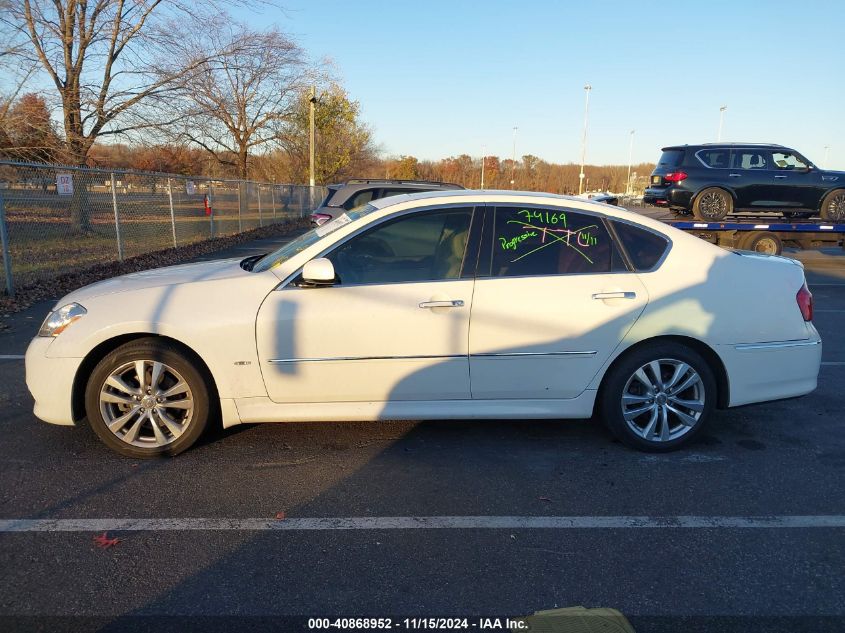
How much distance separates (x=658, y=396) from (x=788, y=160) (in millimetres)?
11670

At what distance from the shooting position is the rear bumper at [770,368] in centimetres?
395

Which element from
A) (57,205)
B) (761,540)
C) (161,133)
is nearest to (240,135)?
(161,133)

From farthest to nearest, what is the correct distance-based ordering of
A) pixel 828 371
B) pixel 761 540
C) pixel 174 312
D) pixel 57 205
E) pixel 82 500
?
pixel 57 205, pixel 828 371, pixel 174 312, pixel 82 500, pixel 761 540

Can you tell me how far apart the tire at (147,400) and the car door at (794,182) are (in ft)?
43.5

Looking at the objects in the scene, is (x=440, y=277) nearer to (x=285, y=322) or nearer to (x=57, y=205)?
(x=285, y=322)

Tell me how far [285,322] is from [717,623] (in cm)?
267

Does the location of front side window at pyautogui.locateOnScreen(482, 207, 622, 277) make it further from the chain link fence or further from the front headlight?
the chain link fence

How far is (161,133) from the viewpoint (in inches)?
719

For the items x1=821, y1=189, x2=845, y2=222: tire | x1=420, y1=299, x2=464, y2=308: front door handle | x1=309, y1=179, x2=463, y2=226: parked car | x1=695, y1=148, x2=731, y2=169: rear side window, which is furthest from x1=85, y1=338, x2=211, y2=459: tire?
x1=821, y1=189, x2=845, y2=222: tire

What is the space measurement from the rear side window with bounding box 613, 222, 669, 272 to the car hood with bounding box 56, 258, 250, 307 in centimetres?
249

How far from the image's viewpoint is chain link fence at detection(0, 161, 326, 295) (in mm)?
9492

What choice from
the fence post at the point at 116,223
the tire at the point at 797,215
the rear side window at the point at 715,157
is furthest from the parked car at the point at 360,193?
the tire at the point at 797,215

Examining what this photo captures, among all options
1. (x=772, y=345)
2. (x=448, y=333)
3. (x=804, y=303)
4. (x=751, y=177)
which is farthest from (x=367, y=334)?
(x=751, y=177)

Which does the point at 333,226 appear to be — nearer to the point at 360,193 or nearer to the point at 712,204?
the point at 360,193
